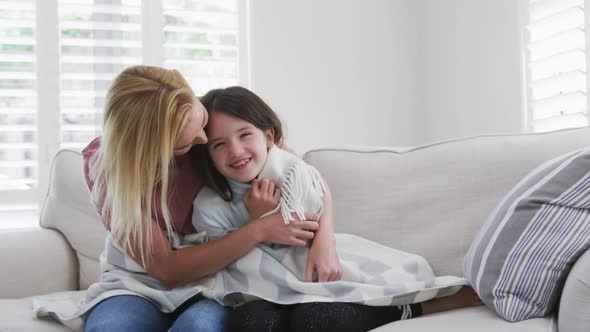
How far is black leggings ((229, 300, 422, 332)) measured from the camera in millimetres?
1270

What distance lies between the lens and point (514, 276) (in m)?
1.24

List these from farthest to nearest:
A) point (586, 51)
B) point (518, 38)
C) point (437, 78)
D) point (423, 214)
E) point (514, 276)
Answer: point (437, 78) → point (518, 38) → point (586, 51) → point (423, 214) → point (514, 276)

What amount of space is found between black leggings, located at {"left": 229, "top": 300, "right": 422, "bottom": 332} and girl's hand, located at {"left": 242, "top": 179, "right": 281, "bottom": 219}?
0.21 m

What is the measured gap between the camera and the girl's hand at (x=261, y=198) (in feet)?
4.88

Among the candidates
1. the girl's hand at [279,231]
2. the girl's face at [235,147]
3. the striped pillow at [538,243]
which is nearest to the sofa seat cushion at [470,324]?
the striped pillow at [538,243]

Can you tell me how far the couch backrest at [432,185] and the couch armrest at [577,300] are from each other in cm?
44

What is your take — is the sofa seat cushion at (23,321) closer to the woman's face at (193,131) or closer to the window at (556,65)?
the woman's face at (193,131)

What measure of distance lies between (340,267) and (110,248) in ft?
1.70

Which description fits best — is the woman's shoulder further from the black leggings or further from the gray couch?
the black leggings

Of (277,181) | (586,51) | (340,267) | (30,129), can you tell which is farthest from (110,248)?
(586,51)

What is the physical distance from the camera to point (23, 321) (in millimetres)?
1425

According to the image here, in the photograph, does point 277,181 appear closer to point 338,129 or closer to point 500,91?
point 500,91

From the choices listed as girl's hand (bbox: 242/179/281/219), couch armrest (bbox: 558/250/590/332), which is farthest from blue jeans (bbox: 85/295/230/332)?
couch armrest (bbox: 558/250/590/332)

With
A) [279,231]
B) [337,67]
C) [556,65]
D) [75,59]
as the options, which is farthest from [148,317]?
[337,67]
